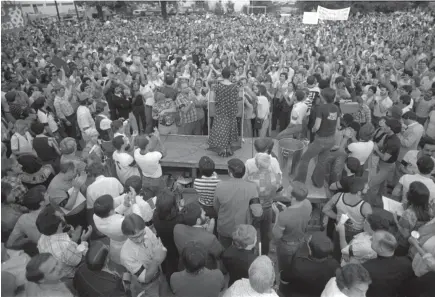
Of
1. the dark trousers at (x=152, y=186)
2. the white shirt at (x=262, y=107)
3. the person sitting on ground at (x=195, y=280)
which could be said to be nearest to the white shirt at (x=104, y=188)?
the dark trousers at (x=152, y=186)

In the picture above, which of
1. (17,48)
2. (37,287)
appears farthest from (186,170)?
(17,48)

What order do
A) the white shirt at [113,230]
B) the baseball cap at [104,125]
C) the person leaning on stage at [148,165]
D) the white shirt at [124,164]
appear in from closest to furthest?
the white shirt at [113,230], the person leaning on stage at [148,165], the white shirt at [124,164], the baseball cap at [104,125]

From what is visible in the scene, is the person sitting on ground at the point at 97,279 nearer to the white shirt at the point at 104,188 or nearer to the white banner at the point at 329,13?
the white shirt at the point at 104,188

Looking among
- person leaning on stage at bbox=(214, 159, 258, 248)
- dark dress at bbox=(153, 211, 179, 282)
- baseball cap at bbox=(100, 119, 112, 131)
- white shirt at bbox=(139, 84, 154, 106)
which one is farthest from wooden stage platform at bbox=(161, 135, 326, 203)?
dark dress at bbox=(153, 211, 179, 282)

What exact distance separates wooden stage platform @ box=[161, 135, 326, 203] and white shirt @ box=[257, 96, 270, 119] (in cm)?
65

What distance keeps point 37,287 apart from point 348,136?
4703mm

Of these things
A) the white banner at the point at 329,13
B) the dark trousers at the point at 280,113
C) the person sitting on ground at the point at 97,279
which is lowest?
the dark trousers at the point at 280,113

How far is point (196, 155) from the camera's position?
590cm

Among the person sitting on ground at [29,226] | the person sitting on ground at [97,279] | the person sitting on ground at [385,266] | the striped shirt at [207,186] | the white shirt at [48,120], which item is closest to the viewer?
the person sitting on ground at [97,279]

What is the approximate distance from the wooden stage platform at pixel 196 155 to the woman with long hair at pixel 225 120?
18cm

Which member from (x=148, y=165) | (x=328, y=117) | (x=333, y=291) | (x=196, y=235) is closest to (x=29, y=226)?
(x=148, y=165)

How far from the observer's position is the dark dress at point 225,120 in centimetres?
482

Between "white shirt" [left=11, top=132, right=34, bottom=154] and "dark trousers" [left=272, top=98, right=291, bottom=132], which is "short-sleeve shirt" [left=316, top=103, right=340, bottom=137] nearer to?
"dark trousers" [left=272, top=98, right=291, bottom=132]

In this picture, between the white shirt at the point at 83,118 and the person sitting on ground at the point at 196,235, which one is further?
the white shirt at the point at 83,118
